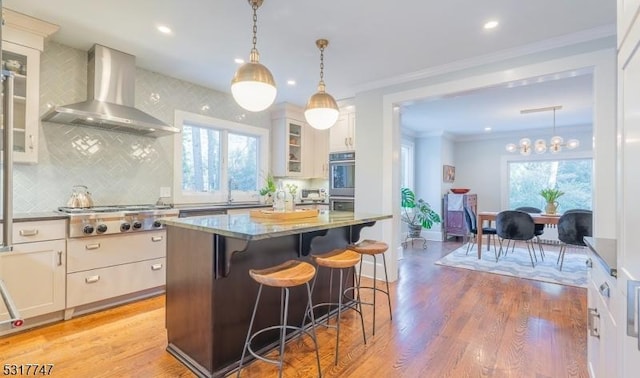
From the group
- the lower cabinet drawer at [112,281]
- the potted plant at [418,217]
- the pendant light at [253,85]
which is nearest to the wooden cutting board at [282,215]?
the pendant light at [253,85]

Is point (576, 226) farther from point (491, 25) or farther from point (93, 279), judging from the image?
point (93, 279)

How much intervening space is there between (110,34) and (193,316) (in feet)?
8.77

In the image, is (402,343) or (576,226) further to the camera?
(576,226)

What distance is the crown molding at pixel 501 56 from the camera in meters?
2.61

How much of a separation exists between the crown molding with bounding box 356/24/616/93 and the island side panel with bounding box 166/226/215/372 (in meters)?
3.02

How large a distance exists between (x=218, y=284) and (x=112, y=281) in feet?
5.58

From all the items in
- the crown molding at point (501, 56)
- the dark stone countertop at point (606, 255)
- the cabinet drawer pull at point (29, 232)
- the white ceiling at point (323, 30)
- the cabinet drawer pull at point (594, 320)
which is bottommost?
the cabinet drawer pull at point (594, 320)

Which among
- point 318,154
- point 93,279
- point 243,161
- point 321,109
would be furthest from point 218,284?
point 318,154

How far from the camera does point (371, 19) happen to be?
2.52 m

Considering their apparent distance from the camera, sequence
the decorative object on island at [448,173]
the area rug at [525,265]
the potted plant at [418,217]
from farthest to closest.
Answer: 1. the decorative object on island at [448,173]
2. the potted plant at [418,217]
3. the area rug at [525,265]

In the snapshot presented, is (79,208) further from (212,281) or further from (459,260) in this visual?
(459,260)

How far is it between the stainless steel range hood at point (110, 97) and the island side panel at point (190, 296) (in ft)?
4.98

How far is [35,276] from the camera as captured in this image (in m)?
2.45

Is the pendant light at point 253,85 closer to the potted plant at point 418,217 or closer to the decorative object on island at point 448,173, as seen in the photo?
the potted plant at point 418,217
